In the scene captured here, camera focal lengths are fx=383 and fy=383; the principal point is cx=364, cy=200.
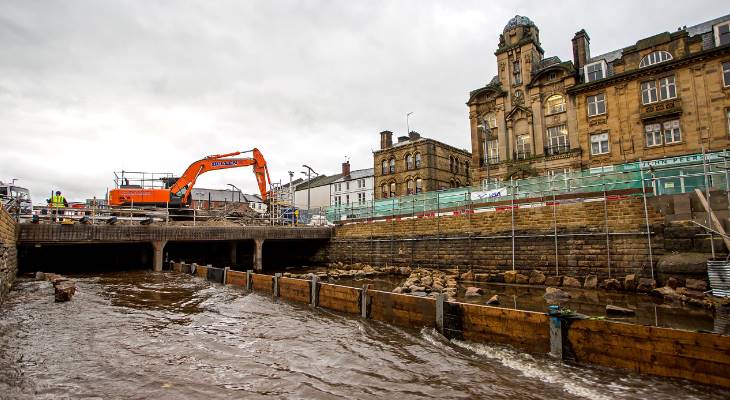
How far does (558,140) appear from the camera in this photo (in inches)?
1299

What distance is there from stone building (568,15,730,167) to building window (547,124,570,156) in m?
1.51

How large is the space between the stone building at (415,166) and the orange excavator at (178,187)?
24.0 meters

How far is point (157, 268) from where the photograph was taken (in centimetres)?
2159

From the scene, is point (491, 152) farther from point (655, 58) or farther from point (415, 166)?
point (655, 58)

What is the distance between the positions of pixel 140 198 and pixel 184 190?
2.64 meters

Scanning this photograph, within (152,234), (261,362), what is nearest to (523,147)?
(152,234)

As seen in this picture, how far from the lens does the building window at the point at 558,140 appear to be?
32.5 meters

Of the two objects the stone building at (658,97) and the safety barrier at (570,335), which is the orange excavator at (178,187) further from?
the stone building at (658,97)

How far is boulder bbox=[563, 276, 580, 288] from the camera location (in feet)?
52.2

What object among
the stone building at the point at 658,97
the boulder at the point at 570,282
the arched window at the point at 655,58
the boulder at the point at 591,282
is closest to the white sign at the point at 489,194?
the boulder at the point at 570,282

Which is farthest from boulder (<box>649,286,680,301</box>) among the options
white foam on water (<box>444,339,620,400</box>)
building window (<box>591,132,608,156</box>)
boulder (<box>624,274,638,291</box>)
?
building window (<box>591,132,608,156</box>)

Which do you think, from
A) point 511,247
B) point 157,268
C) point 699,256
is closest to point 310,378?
point 699,256

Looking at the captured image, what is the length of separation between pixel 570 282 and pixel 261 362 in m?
13.8

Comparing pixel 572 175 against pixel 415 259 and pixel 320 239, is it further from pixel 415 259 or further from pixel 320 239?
pixel 320 239
